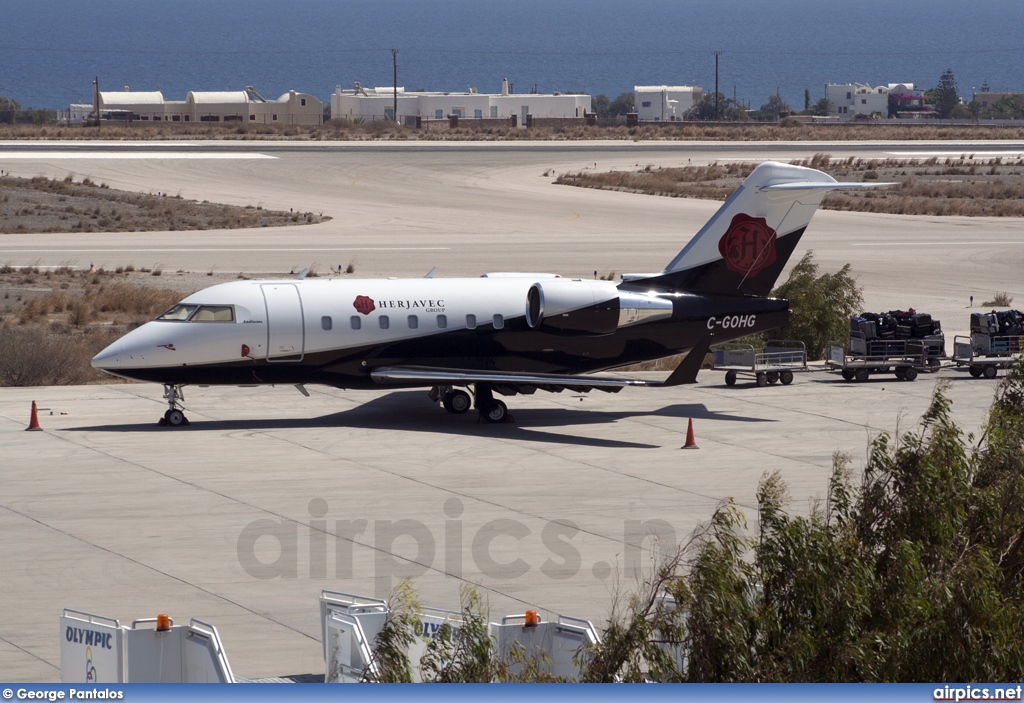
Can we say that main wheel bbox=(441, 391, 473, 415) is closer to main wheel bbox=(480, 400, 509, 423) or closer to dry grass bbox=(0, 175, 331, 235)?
main wheel bbox=(480, 400, 509, 423)

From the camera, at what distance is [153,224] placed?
6994 cm

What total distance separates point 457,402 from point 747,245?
24.9 ft

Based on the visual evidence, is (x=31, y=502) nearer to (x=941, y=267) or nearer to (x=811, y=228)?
(x=941, y=267)

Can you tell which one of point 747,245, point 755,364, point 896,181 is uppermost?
point 896,181

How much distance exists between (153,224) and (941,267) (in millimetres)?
38549

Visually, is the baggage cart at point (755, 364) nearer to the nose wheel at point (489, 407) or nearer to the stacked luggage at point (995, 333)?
the stacked luggage at point (995, 333)

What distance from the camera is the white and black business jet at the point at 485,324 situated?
28.7 meters

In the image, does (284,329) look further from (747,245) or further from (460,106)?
(460,106)

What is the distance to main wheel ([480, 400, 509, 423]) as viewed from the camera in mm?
30109

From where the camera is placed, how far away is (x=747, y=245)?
103ft

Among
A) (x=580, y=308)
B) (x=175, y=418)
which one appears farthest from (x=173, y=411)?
(x=580, y=308)

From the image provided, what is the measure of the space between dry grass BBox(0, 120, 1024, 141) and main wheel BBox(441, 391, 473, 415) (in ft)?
317

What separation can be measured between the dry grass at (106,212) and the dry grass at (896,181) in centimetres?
2689

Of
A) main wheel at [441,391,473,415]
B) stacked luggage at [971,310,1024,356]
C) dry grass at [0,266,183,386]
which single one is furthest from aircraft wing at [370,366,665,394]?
stacked luggage at [971,310,1024,356]
